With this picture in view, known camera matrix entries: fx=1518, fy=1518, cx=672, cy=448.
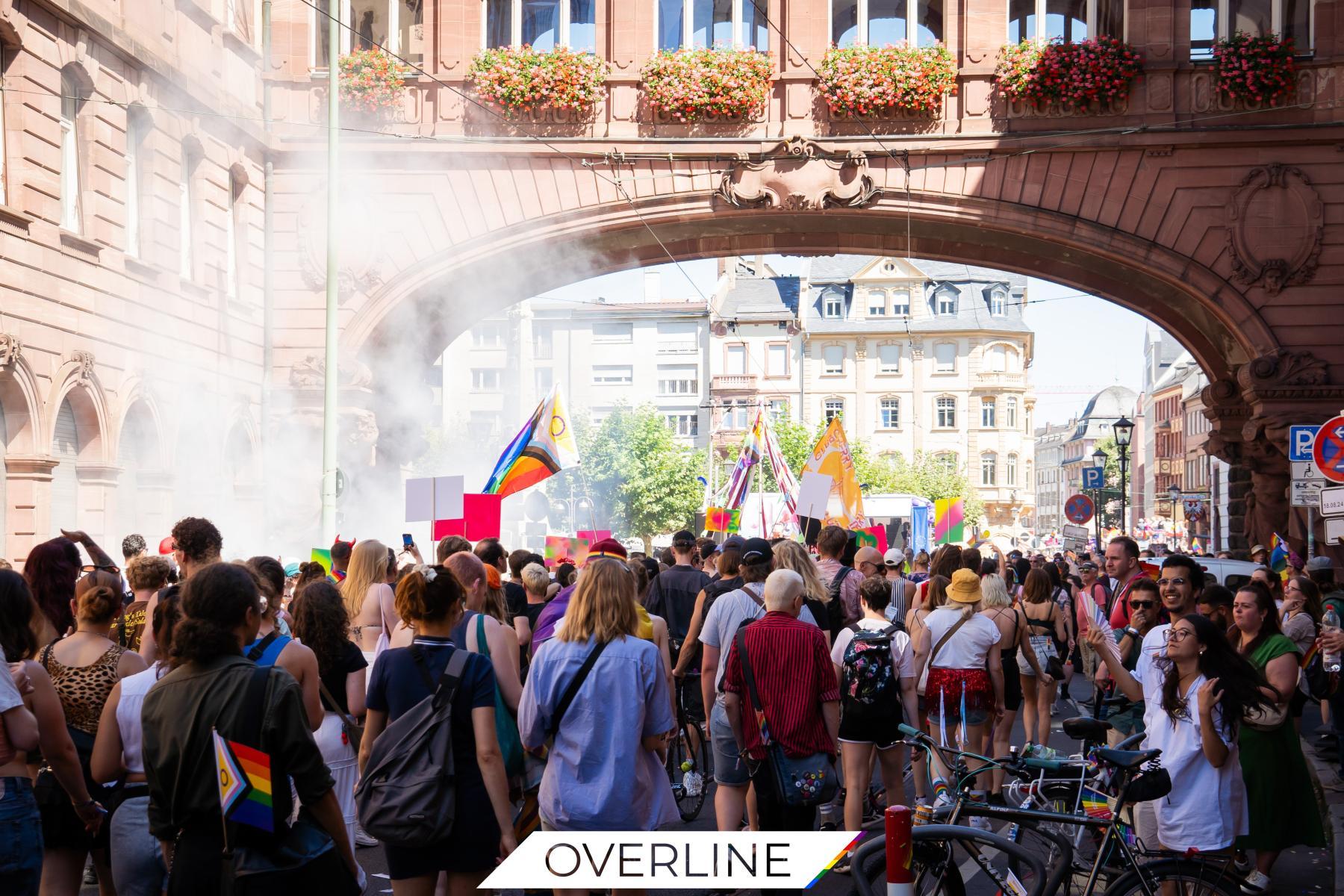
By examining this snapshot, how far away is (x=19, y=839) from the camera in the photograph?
201 inches

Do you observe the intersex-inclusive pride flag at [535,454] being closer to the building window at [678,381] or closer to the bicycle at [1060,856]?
the bicycle at [1060,856]

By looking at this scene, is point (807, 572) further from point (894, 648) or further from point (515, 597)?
point (515, 597)

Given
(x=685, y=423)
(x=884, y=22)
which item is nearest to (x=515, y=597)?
(x=884, y=22)

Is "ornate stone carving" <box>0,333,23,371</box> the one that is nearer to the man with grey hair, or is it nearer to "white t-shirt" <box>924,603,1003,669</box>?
"white t-shirt" <box>924,603,1003,669</box>

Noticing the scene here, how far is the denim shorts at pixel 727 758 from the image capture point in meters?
8.00

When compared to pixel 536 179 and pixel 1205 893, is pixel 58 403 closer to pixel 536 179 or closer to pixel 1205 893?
pixel 536 179

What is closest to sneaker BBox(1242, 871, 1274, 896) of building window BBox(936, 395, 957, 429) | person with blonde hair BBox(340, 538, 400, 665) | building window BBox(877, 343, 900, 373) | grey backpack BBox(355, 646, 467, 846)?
grey backpack BBox(355, 646, 467, 846)

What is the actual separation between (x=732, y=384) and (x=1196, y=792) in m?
82.0

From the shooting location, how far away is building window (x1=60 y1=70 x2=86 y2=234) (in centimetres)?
1593

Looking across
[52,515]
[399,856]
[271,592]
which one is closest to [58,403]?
[52,515]

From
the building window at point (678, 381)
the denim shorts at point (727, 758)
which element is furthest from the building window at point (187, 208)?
the building window at point (678, 381)

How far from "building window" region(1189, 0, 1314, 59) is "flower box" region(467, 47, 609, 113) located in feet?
26.8

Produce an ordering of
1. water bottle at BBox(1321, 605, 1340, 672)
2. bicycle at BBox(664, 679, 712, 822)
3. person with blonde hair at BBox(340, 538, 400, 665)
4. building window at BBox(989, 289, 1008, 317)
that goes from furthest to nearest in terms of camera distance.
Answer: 1. building window at BBox(989, 289, 1008, 317)
2. bicycle at BBox(664, 679, 712, 822)
3. water bottle at BBox(1321, 605, 1340, 672)
4. person with blonde hair at BBox(340, 538, 400, 665)

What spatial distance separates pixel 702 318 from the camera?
88875 mm
